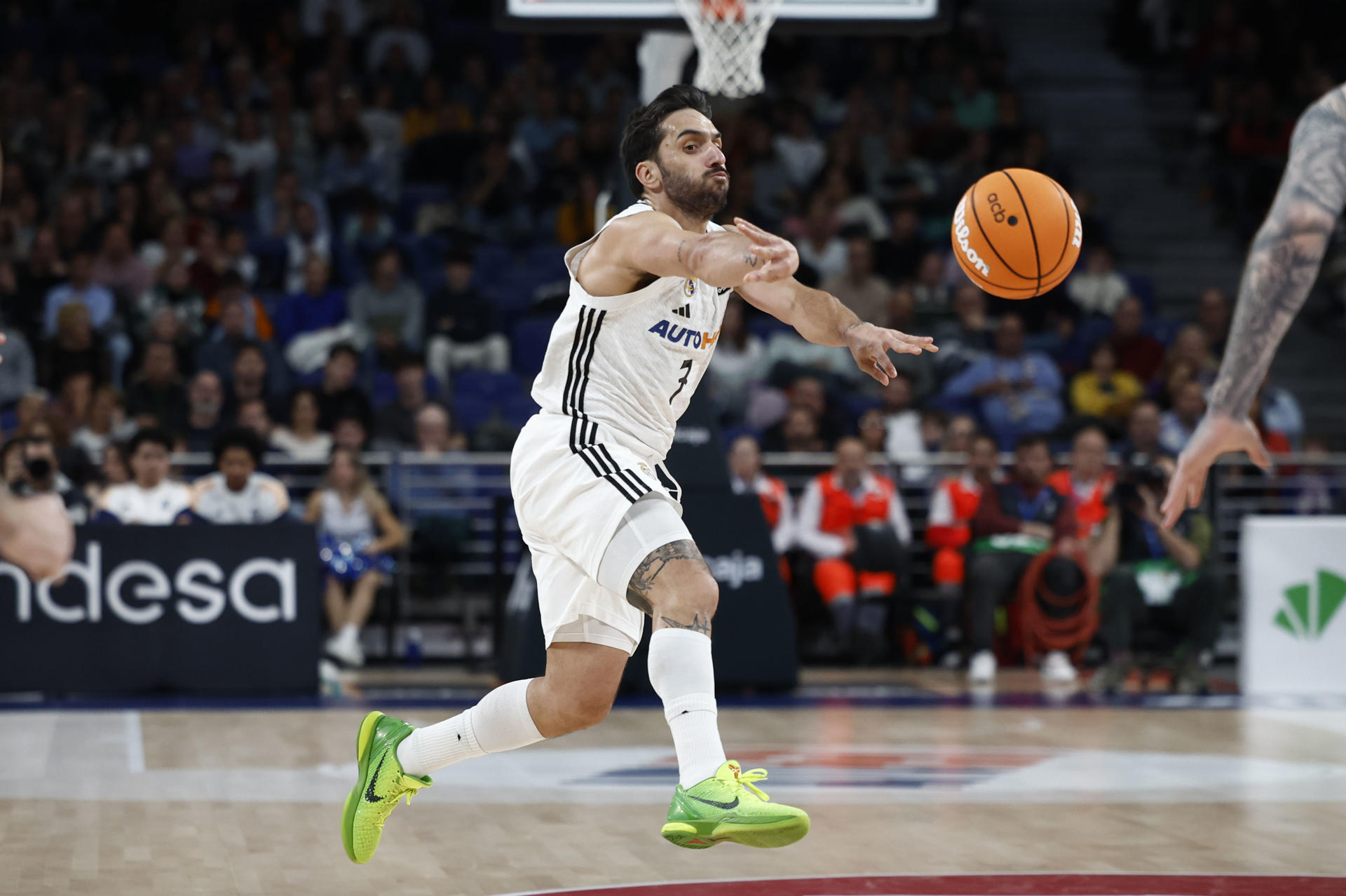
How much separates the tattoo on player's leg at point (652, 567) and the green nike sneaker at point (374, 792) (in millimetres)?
1071

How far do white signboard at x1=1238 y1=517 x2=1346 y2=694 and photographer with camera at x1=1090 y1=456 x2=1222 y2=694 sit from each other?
0.37 metres

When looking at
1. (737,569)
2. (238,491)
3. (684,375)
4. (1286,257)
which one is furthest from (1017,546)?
(1286,257)

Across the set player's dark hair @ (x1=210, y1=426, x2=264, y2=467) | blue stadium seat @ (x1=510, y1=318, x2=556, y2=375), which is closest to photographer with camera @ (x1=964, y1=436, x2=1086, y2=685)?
blue stadium seat @ (x1=510, y1=318, x2=556, y2=375)

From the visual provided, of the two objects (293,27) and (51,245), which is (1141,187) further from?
(51,245)

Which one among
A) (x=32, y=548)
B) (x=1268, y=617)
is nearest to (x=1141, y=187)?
(x=1268, y=617)

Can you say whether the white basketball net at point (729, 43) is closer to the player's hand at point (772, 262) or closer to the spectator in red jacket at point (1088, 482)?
the spectator in red jacket at point (1088, 482)

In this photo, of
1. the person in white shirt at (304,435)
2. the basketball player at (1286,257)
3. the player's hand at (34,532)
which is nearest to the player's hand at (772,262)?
the basketball player at (1286,257)

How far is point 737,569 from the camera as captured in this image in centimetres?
1022

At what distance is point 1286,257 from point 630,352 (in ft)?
6.12

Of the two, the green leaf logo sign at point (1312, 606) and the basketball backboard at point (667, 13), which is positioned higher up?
the basketball backboard at point (667, 13)

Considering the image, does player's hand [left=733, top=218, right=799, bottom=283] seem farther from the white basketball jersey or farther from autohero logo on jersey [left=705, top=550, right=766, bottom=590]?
autohero logo on jersey [left=705, top=550, right=766, bottom=590]

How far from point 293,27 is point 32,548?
13677 mm

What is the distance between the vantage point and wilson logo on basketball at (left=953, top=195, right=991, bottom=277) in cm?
511

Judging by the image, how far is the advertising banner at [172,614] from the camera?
10.4 meters
